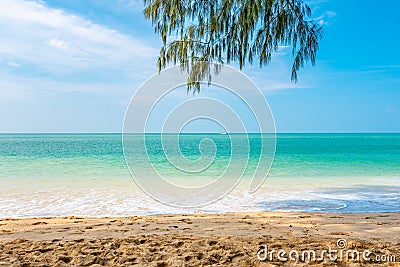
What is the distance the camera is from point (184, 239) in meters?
3.40

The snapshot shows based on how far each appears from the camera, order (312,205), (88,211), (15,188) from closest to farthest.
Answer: (88,211), (312,205), (15,188)

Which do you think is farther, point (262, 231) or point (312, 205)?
point (312, 205)

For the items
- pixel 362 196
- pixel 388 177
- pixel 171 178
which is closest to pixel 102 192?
pixel 171 178

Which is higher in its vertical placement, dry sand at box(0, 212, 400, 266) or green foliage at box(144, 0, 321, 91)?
green foliage at box(144, 0, 321, 91)

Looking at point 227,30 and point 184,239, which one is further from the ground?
point 227,30

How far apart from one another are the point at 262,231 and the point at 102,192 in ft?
15.6

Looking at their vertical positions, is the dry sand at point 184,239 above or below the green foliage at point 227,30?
below

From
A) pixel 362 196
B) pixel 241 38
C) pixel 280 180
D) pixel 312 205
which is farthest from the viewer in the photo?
pixel 280 180

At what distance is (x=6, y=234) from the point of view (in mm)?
3777

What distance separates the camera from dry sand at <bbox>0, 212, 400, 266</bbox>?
273 centimetres

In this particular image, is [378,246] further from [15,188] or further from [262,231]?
[15,188]

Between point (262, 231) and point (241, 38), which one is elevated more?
point (241, 38)

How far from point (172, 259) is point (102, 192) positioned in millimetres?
5334

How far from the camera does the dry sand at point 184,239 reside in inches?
107
